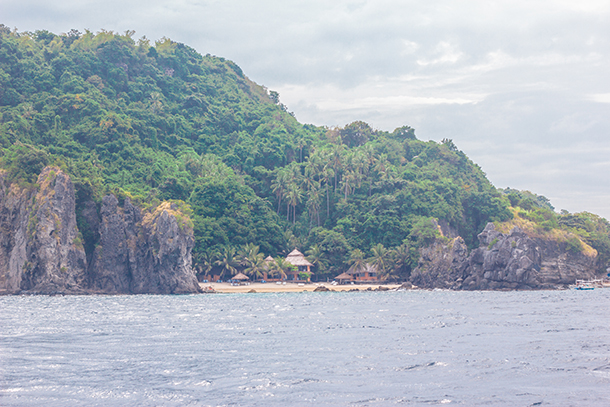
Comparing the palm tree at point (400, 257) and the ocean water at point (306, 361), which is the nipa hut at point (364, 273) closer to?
the palm tree at point (400, 257)

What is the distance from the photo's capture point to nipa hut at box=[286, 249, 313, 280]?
83000mm

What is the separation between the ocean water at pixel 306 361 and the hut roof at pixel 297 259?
151 ft

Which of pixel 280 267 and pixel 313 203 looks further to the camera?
pixel 313 203

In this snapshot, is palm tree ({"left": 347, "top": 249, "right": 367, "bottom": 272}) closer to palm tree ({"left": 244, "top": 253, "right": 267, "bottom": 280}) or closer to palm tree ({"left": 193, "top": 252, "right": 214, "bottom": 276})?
palm tree ({"left": 244, "top": 253, "right": 267, "bottom": 280})

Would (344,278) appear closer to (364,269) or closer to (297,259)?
(364,269)

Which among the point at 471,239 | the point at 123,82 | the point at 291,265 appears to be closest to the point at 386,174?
the point at 471,239

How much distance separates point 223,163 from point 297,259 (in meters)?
29.9

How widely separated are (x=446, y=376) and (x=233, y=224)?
216 ft

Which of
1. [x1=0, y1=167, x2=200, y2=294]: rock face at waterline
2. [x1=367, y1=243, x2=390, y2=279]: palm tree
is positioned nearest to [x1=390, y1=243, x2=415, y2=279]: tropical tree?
[x1=367, y1=243, x2=390, y2=279]: palm tree

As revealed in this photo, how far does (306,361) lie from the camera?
2069cm

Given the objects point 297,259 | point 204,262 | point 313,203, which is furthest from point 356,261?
point 204,262

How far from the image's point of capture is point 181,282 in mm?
69625

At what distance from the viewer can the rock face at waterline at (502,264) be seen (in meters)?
72.8

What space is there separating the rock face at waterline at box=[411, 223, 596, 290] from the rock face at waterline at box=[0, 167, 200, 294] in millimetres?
32878
